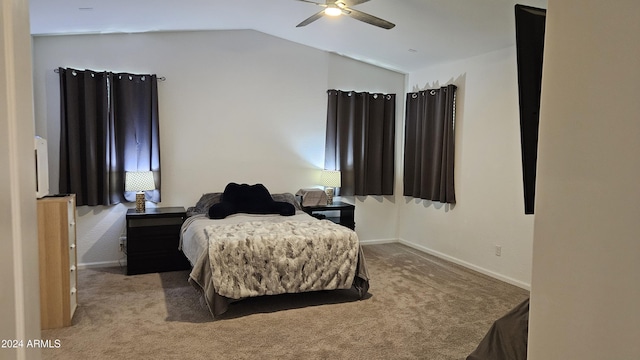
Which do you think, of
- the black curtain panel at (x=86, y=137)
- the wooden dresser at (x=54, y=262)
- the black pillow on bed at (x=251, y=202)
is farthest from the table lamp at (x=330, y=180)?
the wooden dresser at (x=54, y=262)

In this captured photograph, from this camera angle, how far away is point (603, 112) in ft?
2.10

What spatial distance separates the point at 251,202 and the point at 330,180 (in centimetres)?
118

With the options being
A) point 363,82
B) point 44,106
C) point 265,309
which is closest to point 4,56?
point 265,309

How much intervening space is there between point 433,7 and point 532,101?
2713 mm

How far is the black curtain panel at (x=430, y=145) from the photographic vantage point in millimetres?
4973

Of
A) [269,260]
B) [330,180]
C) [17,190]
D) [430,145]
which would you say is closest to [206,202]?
[330,180]

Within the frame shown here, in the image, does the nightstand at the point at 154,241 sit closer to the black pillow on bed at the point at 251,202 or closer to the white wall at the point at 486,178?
the black pillow on bed at the point at 251,202

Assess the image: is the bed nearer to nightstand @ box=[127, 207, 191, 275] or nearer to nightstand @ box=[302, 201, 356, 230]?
nightstand @ box=[127, 207, 191, 275]

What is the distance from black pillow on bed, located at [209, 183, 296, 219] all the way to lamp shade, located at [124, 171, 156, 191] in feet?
2.65

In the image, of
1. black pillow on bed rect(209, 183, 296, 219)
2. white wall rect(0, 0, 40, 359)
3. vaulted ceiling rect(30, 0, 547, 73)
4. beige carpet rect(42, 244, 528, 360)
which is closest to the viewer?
white wall rect(0, 0, 40, 359)

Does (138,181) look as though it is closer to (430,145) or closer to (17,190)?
(430,145)

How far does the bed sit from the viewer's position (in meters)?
3.26

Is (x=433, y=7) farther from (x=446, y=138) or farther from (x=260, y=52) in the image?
(x=260, y=52)

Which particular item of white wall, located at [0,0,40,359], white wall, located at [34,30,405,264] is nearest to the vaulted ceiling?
white wall, located at [34,30,405,264]
